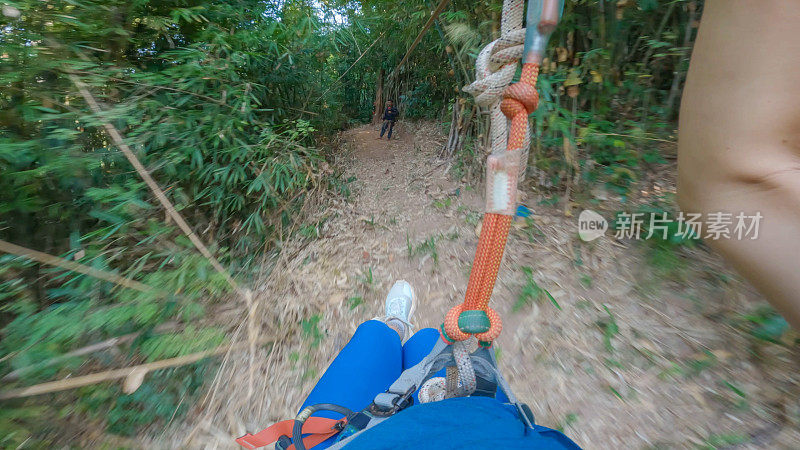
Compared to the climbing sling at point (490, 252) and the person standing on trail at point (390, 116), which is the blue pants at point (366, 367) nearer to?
the climbing sling at point (490, 252)

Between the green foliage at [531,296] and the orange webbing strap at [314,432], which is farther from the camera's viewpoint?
the green foliage at [531,296]

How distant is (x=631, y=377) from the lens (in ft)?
3.48

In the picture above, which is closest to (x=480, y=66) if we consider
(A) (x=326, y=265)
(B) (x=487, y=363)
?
(B) (x=487, y=363)

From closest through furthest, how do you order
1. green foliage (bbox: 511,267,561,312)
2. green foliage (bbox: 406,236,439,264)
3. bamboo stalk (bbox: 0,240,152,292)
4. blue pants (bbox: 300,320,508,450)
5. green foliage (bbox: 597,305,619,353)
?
blue pants (bbox: 300,320,508,450) < green foliage (bbox: 597,305,619,353) < bamboo stalk (bbox: 0,240,152,292) < green foliage (bbox: 511,267,561,312) < green foliage (bbox: 406,236,439,264)

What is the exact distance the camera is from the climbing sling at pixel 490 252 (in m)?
0.63

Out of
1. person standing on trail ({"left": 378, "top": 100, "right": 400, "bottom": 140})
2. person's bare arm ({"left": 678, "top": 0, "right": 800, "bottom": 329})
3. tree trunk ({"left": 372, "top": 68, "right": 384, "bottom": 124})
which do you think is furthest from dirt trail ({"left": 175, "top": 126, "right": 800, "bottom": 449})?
tree trunk ({"left": 372, "top": 68, "right": 384, "bottom": 124})

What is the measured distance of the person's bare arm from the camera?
1.18ft

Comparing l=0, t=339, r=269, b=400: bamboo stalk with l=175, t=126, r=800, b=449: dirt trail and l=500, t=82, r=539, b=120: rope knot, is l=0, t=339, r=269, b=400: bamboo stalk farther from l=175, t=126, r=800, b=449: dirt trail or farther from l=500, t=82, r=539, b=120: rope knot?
l=500, t=82, r=539, b=120: rope knot

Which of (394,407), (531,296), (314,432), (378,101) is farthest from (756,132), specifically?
(378,101)

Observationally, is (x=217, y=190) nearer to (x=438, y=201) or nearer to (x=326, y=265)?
(x=326, y=265)

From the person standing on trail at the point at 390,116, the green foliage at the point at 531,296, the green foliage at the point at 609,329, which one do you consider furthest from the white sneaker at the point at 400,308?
the person standing on trail at the point at 390,116

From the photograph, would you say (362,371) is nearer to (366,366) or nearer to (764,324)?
(366,366)

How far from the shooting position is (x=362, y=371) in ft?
3.29

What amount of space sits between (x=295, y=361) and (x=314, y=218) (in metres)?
1.20
